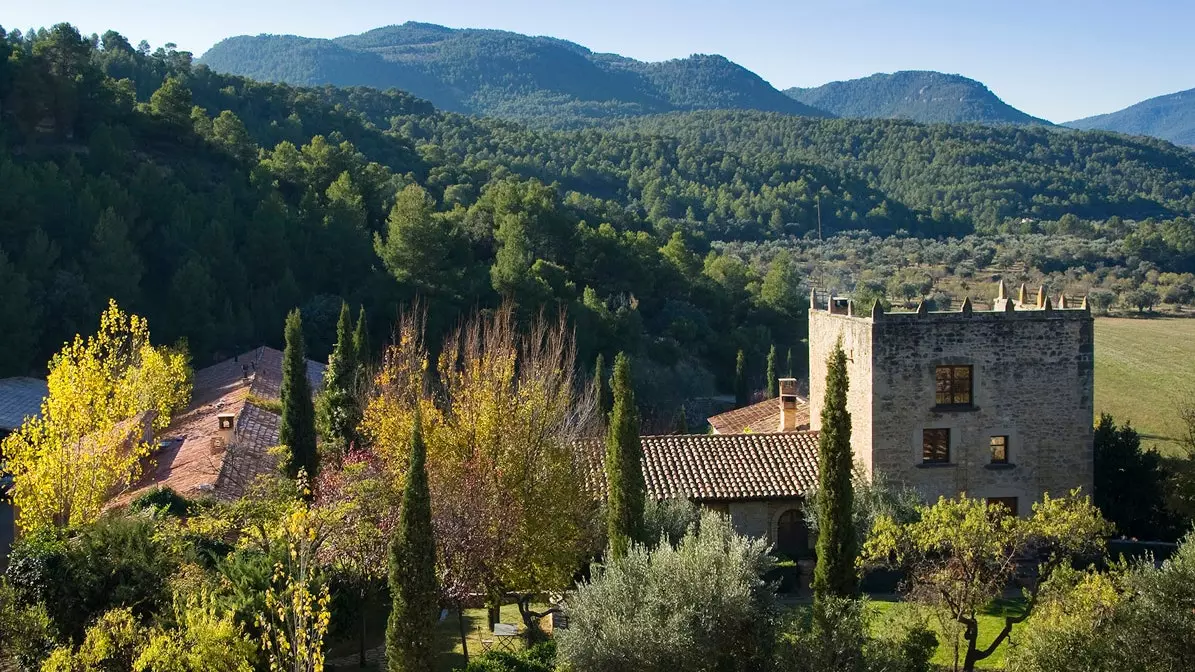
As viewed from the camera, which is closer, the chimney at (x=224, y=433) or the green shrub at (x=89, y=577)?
the green shrub at (x=89, y=577)

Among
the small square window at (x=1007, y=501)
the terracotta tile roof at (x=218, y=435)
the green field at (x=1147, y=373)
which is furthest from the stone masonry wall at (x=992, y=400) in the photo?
the terracotta tile roof at (x=218, y=435)

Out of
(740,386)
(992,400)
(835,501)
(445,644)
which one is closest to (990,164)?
(740,386)

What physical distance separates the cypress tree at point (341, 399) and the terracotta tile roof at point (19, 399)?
1094 cm

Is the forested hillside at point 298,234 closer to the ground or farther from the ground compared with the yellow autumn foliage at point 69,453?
farther from the ground

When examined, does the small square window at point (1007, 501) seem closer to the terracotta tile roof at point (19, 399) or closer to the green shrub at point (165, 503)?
the green shrub at point (165, 503)

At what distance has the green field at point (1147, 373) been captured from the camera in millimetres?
35250

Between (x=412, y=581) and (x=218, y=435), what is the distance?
16.2 m

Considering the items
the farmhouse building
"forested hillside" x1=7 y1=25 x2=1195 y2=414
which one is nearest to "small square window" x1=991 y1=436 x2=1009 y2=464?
the farmhouse building

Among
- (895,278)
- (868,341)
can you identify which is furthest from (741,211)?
(868,341)

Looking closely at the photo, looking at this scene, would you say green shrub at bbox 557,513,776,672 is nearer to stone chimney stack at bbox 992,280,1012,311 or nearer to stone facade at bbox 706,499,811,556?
stone facade at bbox 706,499,811,556

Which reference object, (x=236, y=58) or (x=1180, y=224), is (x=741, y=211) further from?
(x=236, y=58)

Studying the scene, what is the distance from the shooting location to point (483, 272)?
154 ft

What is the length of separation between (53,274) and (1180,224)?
232ft

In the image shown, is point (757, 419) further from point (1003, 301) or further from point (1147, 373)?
point (1147, 373)
